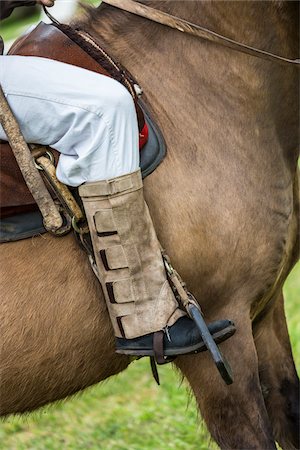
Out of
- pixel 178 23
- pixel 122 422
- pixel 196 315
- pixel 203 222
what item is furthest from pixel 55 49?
pixel 122 422

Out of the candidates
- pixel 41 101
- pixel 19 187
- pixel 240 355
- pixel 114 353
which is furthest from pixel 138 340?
pixel 41 101

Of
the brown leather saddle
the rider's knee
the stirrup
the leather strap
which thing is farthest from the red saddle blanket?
the stirrup

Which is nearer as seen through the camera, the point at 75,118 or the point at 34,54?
the point at 75,118

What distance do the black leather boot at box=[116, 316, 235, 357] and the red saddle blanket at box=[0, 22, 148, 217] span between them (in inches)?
24.5

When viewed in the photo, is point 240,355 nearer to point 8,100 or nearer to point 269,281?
point 269,281

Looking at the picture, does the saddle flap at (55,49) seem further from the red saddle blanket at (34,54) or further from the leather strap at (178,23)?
the leather strap at (178,23)

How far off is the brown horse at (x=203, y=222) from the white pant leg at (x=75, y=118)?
255 millimetres

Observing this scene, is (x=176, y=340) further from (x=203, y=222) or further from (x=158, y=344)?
(x=203, y=222)

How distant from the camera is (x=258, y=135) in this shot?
385cm

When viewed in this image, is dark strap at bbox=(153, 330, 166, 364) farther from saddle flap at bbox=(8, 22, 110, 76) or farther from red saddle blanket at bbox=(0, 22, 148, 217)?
saddle flap at bbox=(8, 22, 110, 76)

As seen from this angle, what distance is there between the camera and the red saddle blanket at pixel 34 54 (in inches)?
139

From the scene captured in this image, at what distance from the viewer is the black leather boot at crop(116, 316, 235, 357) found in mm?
3576

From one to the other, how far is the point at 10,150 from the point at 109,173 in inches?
15.0

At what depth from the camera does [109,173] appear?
3.40 meters
